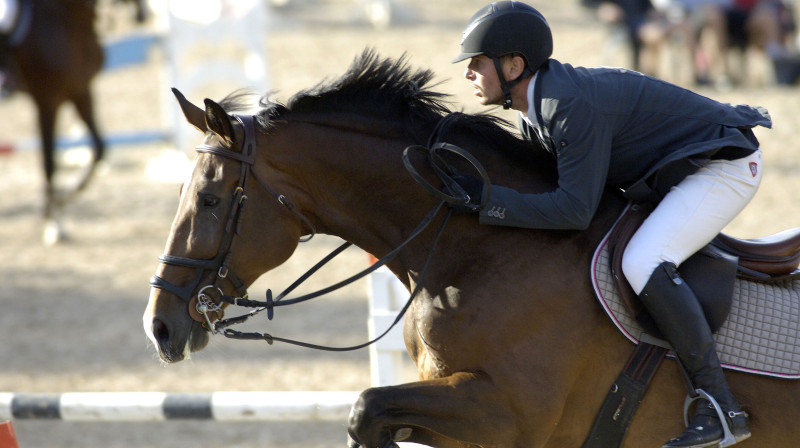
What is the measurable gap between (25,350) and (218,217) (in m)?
4.52

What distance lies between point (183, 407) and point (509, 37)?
2.15 m

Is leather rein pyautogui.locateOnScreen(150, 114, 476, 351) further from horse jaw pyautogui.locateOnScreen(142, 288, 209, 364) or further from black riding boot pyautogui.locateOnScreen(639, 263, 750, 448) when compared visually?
black riding boot pyautogui.locateOnScreen(639, 263, 750, 448)

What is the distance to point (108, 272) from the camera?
8.59 meters

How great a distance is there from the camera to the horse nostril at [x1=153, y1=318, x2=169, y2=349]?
3.09 metres

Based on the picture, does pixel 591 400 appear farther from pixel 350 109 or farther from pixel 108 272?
pixel 108 272

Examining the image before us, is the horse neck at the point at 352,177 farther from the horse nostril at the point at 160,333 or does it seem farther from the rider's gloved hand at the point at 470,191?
the horse nostril at the point at 160,333

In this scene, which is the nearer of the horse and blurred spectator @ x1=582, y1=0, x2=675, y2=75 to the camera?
the horse

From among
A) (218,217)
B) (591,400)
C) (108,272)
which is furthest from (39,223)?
(591,400)

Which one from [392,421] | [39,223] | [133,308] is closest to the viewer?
[392,421]

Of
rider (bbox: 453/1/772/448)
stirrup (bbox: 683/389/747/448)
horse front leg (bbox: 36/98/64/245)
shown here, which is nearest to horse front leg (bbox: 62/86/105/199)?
horse front leg (bbox: 36/98/64/245)

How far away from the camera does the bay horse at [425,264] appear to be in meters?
3.03

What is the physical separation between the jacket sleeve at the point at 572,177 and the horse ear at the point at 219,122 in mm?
952

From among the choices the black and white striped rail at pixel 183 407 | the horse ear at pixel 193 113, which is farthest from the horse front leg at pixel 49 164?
the horse ear at pixel 193 113

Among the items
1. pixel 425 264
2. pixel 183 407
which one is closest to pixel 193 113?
pixel 425 264
